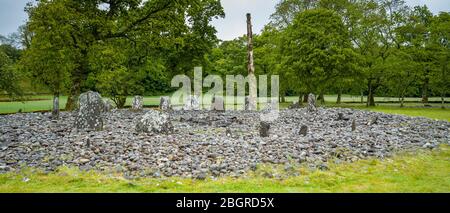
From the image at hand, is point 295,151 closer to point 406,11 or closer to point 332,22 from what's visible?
point 332,22

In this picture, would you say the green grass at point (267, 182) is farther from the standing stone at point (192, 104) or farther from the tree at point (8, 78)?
the standing stone at point (192, 104)

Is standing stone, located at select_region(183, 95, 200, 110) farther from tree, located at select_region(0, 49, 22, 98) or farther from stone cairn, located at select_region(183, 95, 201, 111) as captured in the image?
tree, located at select_region(0, 49, 22, 98)

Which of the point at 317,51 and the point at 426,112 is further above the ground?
the point at 317,51

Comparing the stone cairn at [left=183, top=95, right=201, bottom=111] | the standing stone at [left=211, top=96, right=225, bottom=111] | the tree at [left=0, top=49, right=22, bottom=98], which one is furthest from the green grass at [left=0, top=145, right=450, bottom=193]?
the stone cairn at [left=183, top=95, right=201, bottom=111]

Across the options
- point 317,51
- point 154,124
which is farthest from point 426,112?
point 154,124

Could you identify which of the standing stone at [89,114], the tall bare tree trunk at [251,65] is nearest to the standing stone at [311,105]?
the tall bare tree trunk at [251,65]

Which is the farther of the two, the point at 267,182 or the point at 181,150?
the point at 181,150

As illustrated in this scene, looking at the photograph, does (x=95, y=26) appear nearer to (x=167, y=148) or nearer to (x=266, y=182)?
(x=167, y=148)

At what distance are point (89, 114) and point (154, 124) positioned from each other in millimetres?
3322

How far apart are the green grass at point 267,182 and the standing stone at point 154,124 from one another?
5.26 meters

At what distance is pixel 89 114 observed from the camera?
1567cm

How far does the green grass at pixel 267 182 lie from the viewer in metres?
8.10

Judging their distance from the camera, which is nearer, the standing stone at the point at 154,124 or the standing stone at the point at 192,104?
the standing stone at the point at 154,124

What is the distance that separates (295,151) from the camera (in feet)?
37.2
